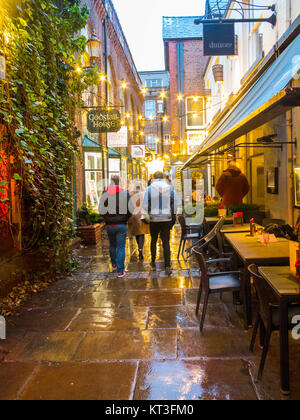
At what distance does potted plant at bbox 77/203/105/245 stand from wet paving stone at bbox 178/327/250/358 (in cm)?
684

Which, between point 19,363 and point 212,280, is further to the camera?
point 212,280

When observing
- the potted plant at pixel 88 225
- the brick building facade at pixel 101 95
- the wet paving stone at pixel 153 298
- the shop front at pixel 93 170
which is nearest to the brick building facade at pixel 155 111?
the brick building facade at pixel 101 95

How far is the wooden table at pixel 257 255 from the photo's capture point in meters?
4.10

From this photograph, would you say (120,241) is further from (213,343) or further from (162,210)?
(213,343)

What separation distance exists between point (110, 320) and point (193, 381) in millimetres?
1771

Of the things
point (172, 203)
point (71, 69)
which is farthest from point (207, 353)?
point (71, 69)

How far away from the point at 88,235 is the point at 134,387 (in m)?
Answer: 7.90

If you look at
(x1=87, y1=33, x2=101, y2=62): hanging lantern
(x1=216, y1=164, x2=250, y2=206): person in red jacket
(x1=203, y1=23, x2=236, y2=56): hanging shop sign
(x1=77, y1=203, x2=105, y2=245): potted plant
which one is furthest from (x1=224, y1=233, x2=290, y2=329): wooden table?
(x1=87, y1=33, x2=101, y2=62): hanging lantern

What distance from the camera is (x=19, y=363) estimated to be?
3.61m

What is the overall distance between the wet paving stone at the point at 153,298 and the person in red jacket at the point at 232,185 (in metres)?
3.89

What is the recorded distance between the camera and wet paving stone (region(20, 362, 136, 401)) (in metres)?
3.00

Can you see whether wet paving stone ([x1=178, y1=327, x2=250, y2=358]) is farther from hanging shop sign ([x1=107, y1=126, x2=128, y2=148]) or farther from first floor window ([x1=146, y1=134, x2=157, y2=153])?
first floor window ([x1=146, y1=134, x2=157, y2=153])
